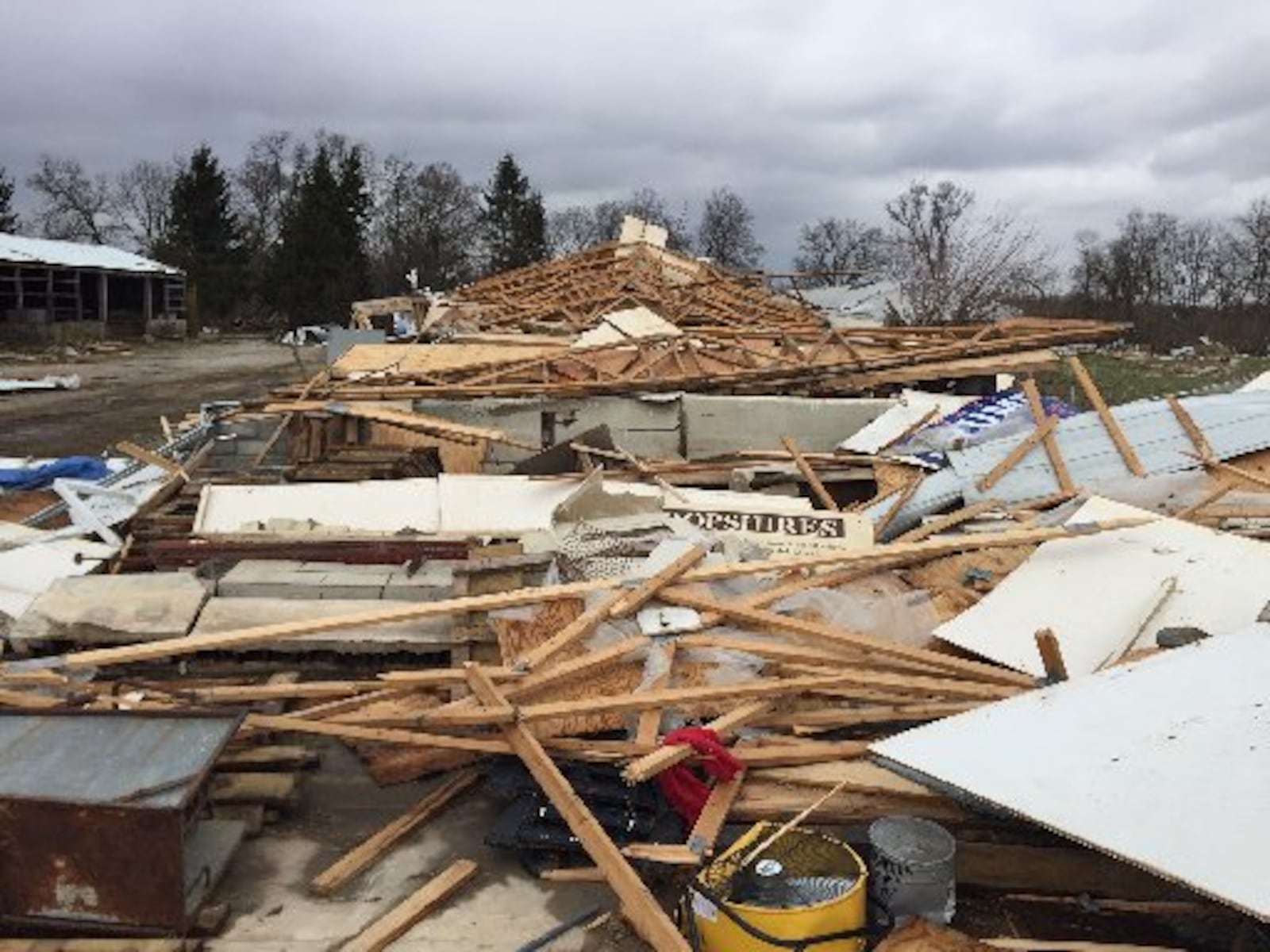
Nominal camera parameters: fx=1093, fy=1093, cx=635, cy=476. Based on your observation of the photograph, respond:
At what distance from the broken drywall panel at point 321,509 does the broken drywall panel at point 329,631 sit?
51.4 inches

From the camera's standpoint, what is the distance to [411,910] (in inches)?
162

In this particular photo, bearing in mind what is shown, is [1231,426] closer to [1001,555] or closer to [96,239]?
[1001,555]

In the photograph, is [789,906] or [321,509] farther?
[321,509]

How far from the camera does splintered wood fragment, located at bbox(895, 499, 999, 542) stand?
727cm

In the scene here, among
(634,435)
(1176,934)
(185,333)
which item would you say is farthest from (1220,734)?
Result: (185,333)

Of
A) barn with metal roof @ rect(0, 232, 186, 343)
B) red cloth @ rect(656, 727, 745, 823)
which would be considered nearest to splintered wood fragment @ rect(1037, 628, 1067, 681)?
red cloth @ rect(656, 727, 745, 823)

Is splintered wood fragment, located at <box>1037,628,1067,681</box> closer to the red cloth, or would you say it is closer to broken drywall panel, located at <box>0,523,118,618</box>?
the red cloth

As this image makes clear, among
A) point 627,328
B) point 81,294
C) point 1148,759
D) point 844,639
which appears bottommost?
point 844,639

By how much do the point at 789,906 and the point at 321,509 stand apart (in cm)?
503

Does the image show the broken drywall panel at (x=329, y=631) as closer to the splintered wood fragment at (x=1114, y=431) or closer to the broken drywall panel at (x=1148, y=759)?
the broken drywall panel at (x=1148, y=759)

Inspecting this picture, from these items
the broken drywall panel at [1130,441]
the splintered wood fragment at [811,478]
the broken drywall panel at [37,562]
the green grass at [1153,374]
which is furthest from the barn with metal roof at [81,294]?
the broken drywall panel at [1130,441]

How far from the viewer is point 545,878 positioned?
14.1 feet

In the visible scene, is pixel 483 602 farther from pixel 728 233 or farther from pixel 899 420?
pixel 728 233

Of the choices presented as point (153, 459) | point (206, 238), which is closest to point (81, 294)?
point (206, 238)
